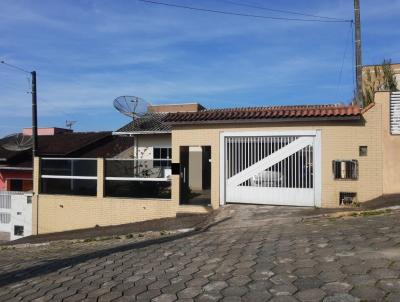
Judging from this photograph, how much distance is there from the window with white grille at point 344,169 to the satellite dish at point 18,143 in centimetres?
1782

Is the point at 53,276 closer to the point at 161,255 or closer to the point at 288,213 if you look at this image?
the point at 161,255

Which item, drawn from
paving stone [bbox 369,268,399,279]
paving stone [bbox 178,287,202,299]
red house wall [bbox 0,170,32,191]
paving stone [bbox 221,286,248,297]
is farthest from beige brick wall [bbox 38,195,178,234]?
paving stone [bbox 369,268,399,279]

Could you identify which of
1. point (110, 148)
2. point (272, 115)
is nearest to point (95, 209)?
point (272, 115)

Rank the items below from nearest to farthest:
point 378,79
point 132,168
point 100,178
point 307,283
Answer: point 307,283, point 132,168, point 100,178, point 378,79

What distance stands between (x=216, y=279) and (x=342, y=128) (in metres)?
9.09

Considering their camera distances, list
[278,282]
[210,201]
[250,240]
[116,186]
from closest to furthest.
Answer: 1. [278,282]
2. [250,240]
3. [210,201]
4. [116,186]

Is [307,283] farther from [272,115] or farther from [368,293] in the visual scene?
[272,115]

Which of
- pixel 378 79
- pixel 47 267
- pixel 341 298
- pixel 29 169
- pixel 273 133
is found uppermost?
pixel 378 79

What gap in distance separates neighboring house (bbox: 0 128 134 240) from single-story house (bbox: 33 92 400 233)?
168 cm

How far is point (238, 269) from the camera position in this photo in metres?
5.75

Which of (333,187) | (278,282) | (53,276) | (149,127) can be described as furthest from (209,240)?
(149,127)

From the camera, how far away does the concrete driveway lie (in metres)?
4.71

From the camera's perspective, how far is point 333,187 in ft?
43.7

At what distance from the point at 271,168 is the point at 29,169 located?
16203 mm
